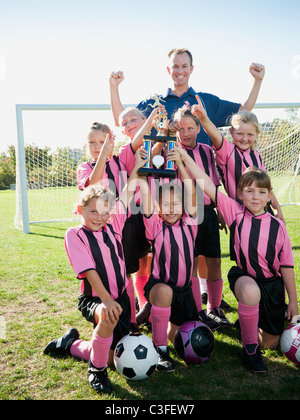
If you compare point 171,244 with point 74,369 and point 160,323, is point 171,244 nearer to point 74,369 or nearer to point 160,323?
point 160,323

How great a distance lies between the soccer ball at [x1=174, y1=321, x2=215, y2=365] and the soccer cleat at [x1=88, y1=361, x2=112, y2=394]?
0.57 m

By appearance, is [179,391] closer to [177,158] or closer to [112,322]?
[112,322]

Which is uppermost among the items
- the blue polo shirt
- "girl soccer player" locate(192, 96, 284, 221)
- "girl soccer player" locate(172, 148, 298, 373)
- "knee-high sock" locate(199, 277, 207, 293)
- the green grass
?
the blue polo shirt

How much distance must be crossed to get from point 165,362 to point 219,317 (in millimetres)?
898

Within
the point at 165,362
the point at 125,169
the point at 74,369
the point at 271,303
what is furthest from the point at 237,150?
the point at 74,369

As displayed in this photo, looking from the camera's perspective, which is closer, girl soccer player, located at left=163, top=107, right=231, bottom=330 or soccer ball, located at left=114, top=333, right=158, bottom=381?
soccer ball, located at left=114, top=333, right=158, bottom=381

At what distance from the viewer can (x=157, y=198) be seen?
2.87 m

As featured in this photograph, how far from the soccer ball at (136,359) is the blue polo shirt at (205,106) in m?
1.88

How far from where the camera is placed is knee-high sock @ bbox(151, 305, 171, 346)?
260 cm

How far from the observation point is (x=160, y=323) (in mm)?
2605

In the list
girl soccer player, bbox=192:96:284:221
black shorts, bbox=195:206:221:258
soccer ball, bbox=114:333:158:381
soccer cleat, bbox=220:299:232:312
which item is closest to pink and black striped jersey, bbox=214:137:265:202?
girl soccer player, bbox=192:96:284:221

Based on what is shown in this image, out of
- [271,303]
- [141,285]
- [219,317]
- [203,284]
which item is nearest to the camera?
[271,303]

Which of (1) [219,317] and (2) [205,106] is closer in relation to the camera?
(1) [219,317]

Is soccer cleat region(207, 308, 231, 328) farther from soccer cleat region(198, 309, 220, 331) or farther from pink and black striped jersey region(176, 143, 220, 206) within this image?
pink and black striped jersey region(176, 143, 220, 206)
